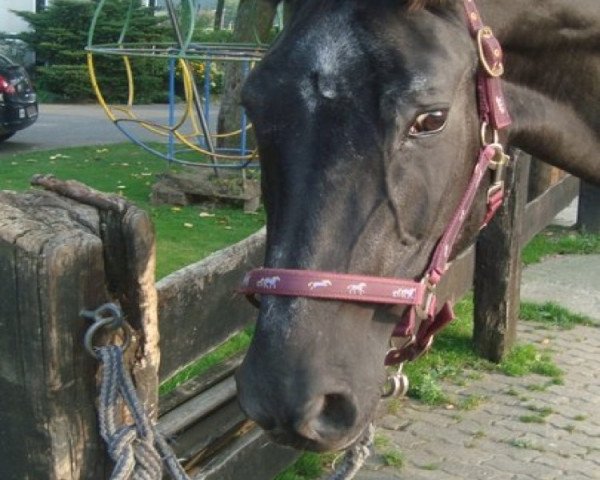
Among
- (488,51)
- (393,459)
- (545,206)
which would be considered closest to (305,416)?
(488,51)

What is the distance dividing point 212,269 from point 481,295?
328 centimetres

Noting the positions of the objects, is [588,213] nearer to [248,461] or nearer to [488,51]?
[248,461]

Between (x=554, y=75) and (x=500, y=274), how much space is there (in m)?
2.88

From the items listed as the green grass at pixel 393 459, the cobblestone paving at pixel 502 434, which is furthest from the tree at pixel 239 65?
the green grass at pixel 393 459

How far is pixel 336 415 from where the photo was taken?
1896 millimetres

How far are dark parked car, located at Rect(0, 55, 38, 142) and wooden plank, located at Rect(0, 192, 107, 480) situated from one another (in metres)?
12.2

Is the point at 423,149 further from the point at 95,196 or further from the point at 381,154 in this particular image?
the point at 95,196

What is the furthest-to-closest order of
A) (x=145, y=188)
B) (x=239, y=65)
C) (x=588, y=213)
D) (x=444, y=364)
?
(x=239, y=65)
(x=145, y=188)
(x=588, y=213)
(x=444, y=364)

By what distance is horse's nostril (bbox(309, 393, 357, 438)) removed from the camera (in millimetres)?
1860

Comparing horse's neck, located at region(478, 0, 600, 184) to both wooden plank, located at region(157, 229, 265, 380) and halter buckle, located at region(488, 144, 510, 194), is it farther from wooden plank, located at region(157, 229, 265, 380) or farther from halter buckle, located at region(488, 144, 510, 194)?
wooden plank, located at region(157, 229, 265, 380)

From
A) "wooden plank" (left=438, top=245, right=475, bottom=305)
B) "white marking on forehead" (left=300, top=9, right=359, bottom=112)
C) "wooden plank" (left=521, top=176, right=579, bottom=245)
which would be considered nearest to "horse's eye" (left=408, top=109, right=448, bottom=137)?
"white marking on forehead" (left=300, top=9, right=359, bottom=112)

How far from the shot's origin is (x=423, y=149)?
6.69 ft

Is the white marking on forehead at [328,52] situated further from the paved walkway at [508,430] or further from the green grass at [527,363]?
the green grass at [527,363]

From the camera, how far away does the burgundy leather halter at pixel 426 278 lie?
1887mm
